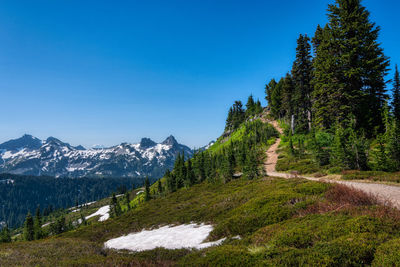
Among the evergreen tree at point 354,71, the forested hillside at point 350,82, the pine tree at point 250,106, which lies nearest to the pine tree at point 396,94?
the forested hillside at point 350,82

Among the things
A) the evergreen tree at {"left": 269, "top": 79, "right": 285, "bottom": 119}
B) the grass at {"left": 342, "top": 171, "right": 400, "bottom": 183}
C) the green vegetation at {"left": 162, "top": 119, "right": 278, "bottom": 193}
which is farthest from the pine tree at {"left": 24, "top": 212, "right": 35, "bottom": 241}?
the evergreen tree at {"left": 269, "top": 79, "right": 285, "bottom": 119}

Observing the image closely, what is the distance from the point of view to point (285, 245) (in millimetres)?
6906

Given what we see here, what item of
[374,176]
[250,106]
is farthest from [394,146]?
[250,106]

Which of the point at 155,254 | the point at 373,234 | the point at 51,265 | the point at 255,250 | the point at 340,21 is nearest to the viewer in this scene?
the point at 373,234

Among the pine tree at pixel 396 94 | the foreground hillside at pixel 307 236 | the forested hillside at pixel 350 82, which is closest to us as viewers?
the foreground hillside at pixel 307 236

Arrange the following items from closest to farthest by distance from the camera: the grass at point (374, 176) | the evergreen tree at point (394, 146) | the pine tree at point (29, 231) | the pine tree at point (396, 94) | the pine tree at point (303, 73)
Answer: the grass at point (374, 176) < the evergreen tree at point (394, 146) < the pine tree at point (396, 94) < the pine tree at point (303, 73) < the pine tree at point (29, 231)

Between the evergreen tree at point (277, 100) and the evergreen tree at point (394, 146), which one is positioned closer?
the evergreen tree at point (394, 146)

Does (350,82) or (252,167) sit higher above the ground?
(350,82)

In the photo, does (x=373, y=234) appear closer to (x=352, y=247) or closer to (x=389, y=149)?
(x=352, y=247)

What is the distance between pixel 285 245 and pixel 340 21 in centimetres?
3692

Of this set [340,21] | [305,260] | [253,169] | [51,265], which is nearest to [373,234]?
[305,260]

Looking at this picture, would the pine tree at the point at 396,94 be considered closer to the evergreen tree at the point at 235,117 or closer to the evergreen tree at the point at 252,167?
the evergreen tree at the point at 252,167

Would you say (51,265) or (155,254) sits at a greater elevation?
(51,265)

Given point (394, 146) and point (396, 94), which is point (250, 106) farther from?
point (394, 146)
